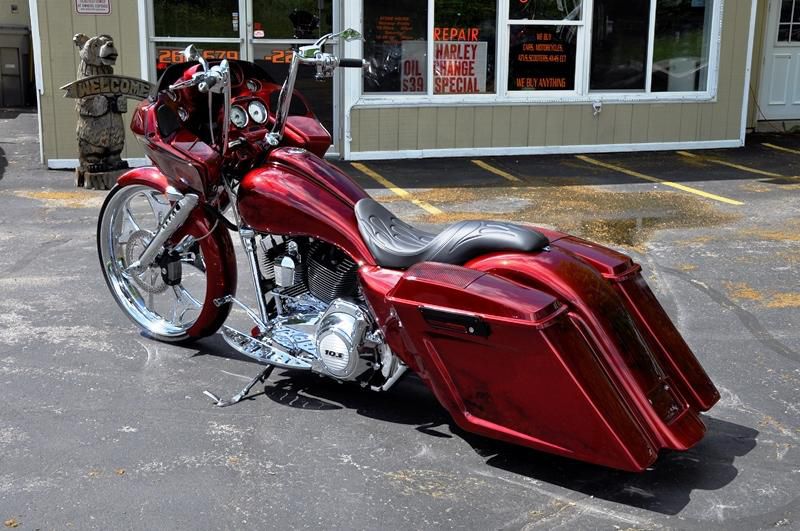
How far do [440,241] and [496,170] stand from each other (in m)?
6.80

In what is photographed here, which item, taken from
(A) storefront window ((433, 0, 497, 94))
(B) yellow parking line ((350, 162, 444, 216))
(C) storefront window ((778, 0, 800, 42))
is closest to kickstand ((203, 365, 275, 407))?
(B) yellow parking line ((350, 162, 444, 216))

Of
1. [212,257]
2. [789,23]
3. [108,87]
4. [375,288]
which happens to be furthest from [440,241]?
[789,23]

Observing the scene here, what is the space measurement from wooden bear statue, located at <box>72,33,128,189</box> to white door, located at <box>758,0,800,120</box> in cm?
914

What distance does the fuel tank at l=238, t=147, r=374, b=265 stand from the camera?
4016 millimetres

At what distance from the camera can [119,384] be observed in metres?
4.48

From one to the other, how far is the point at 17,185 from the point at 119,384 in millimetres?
5525

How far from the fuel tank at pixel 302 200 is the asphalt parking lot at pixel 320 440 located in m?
0.81

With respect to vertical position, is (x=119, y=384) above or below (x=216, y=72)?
below

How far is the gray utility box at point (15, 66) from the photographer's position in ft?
50.1

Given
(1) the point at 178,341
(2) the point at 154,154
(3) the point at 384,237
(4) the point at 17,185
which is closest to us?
(3) the point at 384,237

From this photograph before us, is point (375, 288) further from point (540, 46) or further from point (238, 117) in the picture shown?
point (540, 46)

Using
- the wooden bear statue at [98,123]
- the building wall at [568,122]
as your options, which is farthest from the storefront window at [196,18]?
the building wall at [568,122]

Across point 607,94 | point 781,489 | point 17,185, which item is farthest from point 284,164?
point 607,94

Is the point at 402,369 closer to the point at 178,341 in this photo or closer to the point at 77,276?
the point at 178,341
